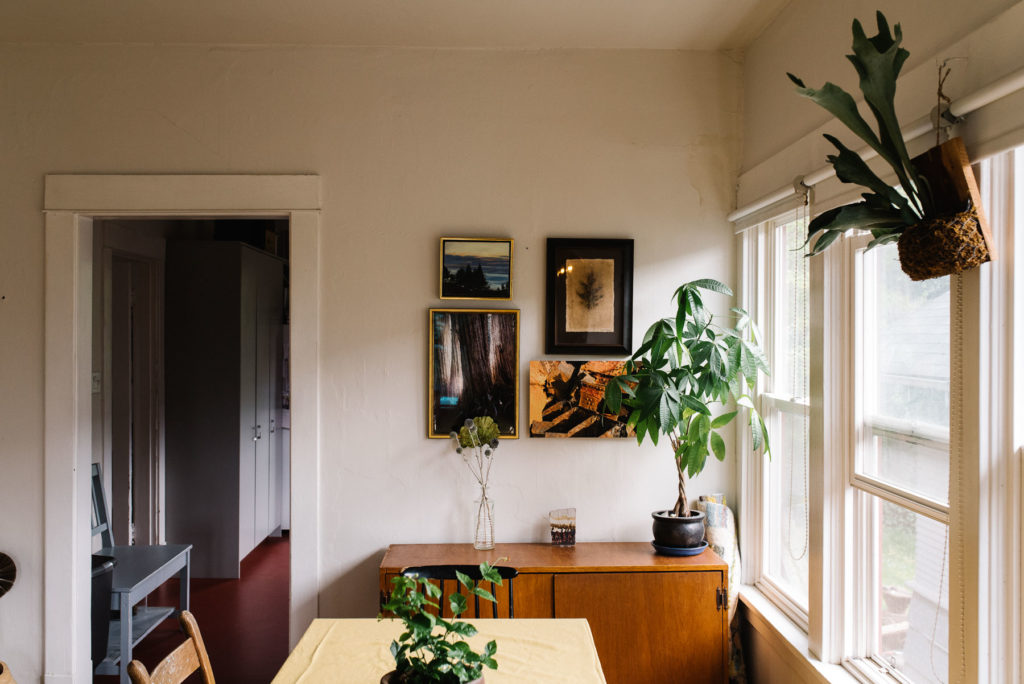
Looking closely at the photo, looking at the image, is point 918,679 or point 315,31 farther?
point 315,31

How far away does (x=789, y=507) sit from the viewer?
2.93 metres

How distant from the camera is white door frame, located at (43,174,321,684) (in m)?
3.17

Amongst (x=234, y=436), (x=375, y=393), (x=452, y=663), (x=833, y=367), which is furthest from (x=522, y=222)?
(x=234, y=436)

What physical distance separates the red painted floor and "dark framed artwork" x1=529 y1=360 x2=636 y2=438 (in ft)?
5.84

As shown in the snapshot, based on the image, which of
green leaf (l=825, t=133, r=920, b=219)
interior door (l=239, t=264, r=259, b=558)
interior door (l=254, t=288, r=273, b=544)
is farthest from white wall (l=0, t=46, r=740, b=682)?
interior door (l=254, t=288, r=273, b=544)

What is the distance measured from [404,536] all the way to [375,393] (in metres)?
0.68

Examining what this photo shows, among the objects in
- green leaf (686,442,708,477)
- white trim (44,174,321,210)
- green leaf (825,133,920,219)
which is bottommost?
green leaf (686,442,708,477)

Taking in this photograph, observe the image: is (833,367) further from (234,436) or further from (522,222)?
(234,436)

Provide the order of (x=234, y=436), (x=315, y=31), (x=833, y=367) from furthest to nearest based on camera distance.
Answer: (x=234, y=436) < (x=315, y=31) < (x=833, y=367)

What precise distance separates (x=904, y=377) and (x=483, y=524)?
1.85 metres

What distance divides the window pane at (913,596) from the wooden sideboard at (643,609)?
2.29 feet

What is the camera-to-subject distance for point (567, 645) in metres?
2.17

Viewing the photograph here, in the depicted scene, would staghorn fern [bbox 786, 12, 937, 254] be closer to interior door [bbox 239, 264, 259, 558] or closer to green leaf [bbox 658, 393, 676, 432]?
green leaf [bbox 658, 393, 676, 432]

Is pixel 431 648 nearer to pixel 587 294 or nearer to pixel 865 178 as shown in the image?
pixel 865 178
